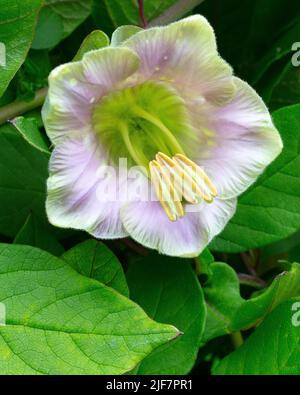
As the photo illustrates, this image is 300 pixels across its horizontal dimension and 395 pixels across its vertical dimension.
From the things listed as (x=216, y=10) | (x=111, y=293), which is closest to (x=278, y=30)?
(x=216, y=10)

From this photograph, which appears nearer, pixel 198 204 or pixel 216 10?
pixel 198 204

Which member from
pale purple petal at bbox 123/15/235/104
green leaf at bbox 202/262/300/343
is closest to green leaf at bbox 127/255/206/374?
green leaf at bbox 202/262/300/343

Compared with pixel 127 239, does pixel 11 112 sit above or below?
above

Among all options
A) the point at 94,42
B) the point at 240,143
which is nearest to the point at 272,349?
the point at 240,143

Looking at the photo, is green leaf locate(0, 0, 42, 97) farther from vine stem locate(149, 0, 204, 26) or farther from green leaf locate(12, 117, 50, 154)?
vine stem locate(149, 0, 204, 26)
